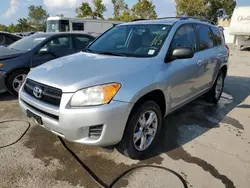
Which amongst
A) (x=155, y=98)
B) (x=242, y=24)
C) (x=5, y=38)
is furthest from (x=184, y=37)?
(x=242, y=24)

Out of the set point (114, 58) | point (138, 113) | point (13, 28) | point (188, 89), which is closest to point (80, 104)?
point (138, 113)

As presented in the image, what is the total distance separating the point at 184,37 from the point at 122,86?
1.78m

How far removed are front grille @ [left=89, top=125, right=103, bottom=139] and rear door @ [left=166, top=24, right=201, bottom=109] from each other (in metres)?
1.23

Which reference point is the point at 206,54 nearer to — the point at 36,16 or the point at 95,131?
the point at 95,131

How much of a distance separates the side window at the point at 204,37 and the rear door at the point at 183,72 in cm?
24

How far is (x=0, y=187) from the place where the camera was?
236 centimetres

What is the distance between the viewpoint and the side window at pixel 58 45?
5.52m

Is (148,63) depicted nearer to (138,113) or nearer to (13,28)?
(138,113)

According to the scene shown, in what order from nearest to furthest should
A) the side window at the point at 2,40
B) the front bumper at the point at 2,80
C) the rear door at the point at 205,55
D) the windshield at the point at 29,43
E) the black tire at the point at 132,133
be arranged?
the black tire at the point at 132,133 < the rear door at the point at 205,55 < the front bumper at the point at 2,80 < the windshield at the point at 29,43 < the side window at the point at 2,40

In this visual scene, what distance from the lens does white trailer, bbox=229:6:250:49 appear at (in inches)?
665

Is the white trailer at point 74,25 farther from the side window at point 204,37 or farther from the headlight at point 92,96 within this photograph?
the headlight at point 92,96

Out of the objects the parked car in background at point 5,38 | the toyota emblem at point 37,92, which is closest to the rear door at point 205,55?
the toyota emblem at point 37,92

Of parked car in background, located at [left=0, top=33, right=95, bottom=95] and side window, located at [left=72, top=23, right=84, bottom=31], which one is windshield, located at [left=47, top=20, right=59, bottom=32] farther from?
parked car in background, located at [left=0, top=33, right=95, bottom=95]

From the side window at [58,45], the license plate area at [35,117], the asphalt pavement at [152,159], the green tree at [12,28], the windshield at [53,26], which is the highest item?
the green tree at [12,28]
